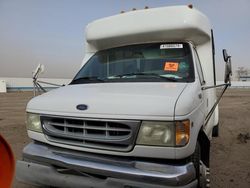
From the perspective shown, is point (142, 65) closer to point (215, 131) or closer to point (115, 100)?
point (115, 100)

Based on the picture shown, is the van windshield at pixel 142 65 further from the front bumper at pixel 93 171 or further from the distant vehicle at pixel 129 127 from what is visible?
the front bumper at pixel 93 171

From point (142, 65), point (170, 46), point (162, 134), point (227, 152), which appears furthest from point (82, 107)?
point (227, 152)

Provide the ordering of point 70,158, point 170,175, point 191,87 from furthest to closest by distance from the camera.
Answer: point 191,87 → point 70,158 → point 170,175

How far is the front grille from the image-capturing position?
3.08 metres

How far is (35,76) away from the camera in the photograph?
534 centimetres

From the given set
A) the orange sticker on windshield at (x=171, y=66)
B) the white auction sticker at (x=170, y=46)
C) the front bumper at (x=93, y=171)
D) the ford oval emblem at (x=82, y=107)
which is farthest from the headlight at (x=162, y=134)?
the white auction sticker at (x=170, y=46)

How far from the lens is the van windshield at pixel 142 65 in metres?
4.15

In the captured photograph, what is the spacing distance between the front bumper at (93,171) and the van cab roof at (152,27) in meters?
2.35

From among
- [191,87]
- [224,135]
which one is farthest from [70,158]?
[224,135]

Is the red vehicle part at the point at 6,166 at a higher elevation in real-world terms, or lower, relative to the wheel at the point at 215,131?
higher

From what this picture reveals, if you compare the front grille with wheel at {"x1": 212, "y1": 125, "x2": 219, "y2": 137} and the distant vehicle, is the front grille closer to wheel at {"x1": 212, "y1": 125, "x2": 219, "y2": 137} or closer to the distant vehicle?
the distant vehicle

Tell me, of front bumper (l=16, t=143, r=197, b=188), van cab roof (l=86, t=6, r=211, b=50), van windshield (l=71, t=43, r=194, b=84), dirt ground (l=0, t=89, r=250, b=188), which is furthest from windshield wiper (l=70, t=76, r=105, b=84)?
dirt ground (l=0, t=89, r=250, b=188)

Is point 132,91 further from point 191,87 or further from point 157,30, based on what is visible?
point 157,30

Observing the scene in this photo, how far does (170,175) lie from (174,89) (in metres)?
1.02
